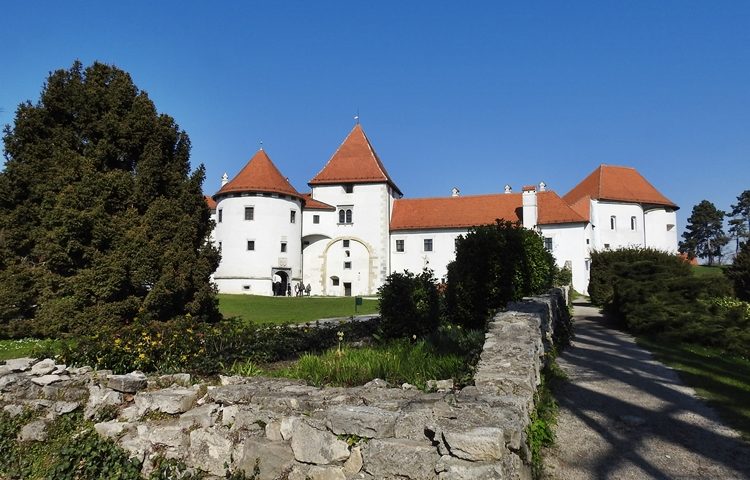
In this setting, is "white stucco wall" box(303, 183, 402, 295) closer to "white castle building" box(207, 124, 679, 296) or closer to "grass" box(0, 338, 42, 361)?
"white castle building" box(207, 124, 679, 296)

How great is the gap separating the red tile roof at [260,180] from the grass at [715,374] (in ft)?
109

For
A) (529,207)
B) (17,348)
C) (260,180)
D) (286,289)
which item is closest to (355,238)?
(286,289)

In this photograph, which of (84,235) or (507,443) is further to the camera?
(84,235)

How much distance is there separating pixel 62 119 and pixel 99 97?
142 centimetres

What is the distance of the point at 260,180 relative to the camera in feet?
136

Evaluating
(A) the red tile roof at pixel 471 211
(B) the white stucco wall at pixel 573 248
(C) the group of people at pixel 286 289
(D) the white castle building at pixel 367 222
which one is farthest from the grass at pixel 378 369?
(B) the white stucco wall at pixel 573 248

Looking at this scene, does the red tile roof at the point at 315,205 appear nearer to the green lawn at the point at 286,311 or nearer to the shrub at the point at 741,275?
the green lawn at the point at 286,311

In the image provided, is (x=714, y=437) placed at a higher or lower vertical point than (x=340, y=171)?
lower

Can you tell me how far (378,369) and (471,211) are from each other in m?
39.6

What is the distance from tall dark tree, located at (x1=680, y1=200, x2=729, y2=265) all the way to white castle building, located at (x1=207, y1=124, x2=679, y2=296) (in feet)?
140

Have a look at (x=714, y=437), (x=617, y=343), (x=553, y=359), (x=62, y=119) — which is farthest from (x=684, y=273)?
(x=62, y=119)

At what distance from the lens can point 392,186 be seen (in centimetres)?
4706

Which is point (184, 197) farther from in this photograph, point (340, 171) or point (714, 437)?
point (340, 171)

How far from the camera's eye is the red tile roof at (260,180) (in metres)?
40.9
